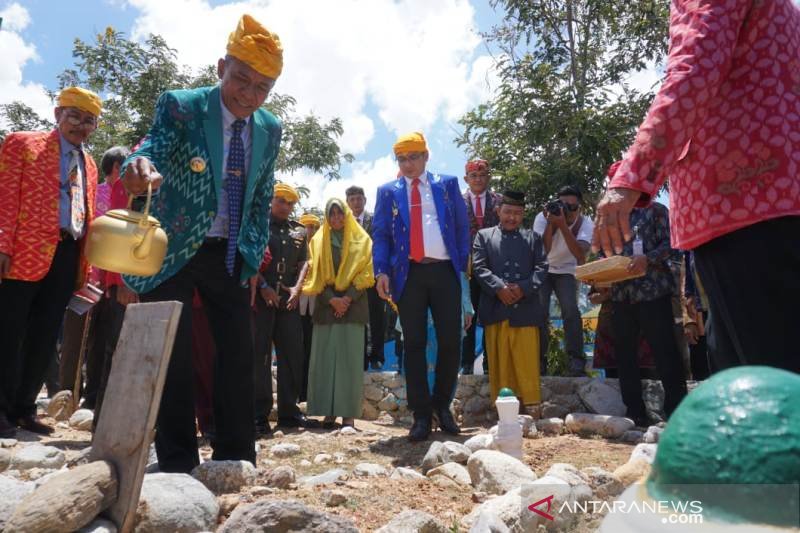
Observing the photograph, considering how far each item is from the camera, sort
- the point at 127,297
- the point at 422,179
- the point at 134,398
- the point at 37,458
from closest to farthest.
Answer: the point at 134,398, the point at 37,458, the point at 127,297, the point at 422,179

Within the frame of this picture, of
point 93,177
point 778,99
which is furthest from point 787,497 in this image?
point 93,177

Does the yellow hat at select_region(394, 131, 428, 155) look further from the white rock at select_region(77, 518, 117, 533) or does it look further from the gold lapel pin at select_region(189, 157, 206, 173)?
the white rock at select_region(77, 518, 117, 533)

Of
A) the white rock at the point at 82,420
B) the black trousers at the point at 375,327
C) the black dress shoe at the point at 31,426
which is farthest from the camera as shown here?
the black trousers at the point at 375,327

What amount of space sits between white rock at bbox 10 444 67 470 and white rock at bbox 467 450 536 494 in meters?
2.03

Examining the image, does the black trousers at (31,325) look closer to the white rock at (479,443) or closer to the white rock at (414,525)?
the white rock at (479,443)

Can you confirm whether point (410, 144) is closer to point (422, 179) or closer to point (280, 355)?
point (422, 179)

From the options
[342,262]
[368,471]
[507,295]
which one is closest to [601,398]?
[507,295]

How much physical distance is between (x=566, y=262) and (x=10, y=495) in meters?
5.21

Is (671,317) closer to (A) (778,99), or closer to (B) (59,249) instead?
(A) (778,99)

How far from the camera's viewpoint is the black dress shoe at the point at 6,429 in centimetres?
426

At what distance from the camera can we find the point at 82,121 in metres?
4.73

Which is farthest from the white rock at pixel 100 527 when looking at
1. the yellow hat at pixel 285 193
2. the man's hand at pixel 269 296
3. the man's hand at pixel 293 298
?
the yellow hat at pixel 285 193

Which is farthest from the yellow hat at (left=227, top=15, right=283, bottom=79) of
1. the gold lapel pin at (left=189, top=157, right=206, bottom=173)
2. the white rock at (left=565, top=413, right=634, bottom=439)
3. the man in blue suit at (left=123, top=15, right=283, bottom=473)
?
the white rock at (left=565, top=413, right=634, bottom=439)

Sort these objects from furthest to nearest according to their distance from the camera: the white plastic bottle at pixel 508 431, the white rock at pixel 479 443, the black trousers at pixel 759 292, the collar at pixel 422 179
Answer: the collar at pixel 422 179 → the white rock at pixel 479 443 → the white plastic bottle at pixel 508 431 → the black trousers at pixel 759 292
